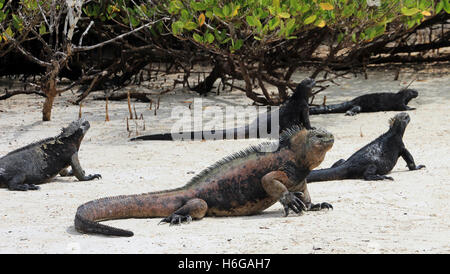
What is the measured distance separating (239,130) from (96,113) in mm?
2489

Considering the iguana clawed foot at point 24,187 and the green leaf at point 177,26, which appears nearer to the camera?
the iguana clawed foot at point 24,187

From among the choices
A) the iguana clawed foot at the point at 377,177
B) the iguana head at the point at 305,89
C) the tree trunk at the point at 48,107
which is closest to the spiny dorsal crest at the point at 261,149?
the iguana clawed foot at the point at 377,177

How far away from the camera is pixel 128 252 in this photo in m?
3.80

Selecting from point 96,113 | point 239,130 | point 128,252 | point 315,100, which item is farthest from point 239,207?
point 315,100

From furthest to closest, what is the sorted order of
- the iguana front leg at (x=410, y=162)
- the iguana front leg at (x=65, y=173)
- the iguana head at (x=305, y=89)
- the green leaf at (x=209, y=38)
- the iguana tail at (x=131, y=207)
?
the iguana head at (x=305, y=89) → the green leaf at (x=209, y=38) → the iguana front leg at (x=65, y=173) → the iguana front leg at (x=410, y=162) → the iguana tail at (x=131, y=207)

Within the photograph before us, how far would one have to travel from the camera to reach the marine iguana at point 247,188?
484 cm

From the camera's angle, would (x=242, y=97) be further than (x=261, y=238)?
Yes

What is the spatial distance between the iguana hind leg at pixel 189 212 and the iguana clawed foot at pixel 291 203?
0.54 m

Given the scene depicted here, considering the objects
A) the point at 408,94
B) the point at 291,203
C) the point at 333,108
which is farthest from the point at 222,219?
the point at 408,94

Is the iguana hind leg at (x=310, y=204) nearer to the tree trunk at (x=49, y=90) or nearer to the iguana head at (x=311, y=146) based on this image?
the iguana head at (x=311, y=146)

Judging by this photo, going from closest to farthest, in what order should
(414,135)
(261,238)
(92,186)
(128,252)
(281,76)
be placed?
(128,252) → (261,238) → (92,186) → (414,135) → (281,76)

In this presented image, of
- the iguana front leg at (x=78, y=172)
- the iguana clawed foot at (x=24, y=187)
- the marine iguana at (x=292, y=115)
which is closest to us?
the iguana clawed foot at (x=24, y=187)

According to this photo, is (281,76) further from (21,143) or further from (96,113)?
(21,143)

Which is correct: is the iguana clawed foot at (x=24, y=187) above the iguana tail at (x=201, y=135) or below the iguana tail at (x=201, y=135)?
below
